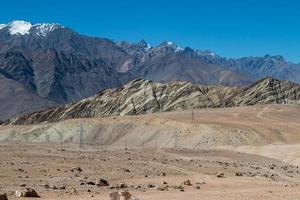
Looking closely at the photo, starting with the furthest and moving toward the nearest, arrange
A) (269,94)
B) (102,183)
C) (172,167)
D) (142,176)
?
1. (269,94)
2. (172,167)
3. (142,176)
4. (102,183)

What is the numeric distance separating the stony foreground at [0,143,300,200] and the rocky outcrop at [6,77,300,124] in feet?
355

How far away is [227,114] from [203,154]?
59332mm

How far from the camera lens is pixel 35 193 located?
25.2m

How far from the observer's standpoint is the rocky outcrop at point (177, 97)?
159375 millimetres

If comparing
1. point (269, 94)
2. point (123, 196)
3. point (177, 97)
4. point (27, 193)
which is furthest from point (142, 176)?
point (269, 94)

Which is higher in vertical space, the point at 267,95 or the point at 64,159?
the point at 267,95

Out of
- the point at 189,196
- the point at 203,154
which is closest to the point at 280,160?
the point at 203,154

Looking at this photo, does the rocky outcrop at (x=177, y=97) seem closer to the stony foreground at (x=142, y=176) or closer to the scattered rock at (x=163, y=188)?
the stony foreground at (x=142, y=176)

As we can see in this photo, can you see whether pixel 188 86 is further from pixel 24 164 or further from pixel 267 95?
pixel 24 164

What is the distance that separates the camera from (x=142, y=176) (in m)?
35.4

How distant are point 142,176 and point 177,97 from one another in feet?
418

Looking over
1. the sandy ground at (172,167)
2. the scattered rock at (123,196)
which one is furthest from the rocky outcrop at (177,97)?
the scattered rock at (123,196)

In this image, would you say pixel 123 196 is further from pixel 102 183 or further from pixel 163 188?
pixel 102 183

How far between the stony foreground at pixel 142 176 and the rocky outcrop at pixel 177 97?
108 metres
